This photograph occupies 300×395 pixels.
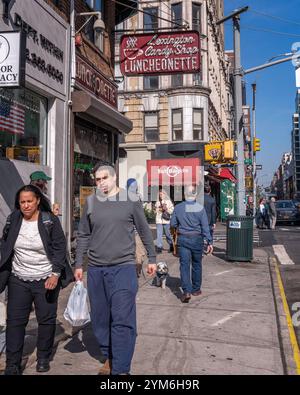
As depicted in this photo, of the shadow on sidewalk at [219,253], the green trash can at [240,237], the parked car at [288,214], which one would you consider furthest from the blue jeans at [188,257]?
the parked car at [288,214]

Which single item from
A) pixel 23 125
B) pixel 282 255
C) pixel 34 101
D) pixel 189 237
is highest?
pixel 34 101

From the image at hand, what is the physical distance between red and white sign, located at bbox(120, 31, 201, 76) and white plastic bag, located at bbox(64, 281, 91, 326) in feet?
25.4

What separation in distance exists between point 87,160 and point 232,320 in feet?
21.5

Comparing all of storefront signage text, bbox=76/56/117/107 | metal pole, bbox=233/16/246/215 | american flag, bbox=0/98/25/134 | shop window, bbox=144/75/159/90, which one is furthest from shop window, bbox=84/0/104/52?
shop window, bbox=144/75/159/90

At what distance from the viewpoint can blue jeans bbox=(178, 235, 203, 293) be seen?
22.9ft

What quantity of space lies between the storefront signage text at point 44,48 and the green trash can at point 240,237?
5.33 meters

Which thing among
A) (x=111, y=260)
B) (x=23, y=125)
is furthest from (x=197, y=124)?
(x=111, y=260)

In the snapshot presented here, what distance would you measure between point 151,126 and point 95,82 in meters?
18.6

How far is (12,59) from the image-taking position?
648 cm

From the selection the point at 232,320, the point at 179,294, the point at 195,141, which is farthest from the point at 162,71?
the point at 195,141

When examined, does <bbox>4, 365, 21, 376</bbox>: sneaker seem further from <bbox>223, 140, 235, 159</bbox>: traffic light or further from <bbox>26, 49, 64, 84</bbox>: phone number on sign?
<bbox>223, 140, 235, 159</bbox>: traffic light

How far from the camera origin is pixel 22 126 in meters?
8.12
